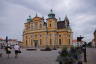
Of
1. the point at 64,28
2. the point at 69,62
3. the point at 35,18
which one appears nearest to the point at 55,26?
the point at 64,28

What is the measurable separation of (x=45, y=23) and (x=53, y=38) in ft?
33.3

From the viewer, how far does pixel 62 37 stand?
8850cm

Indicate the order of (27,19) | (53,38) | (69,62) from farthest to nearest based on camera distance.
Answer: (27,19) → (53,38) → (69,62)

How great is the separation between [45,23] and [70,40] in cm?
1564

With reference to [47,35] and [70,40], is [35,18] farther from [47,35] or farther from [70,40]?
[70,40]

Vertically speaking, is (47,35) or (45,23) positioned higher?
(45,23)

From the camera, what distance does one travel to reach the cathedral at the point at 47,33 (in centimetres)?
8644

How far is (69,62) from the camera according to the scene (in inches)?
405

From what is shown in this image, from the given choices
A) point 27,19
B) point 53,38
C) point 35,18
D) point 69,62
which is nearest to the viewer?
point 69,62

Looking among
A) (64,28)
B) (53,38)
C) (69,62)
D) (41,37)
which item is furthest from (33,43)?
(69,62)

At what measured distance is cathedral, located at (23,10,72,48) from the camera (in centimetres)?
8644

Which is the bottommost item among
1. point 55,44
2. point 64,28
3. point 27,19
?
point 55,44

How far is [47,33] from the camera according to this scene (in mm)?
87062

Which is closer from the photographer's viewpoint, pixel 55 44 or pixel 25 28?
pixel 55 44
